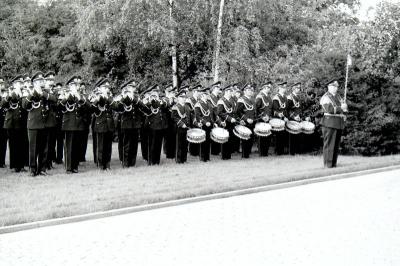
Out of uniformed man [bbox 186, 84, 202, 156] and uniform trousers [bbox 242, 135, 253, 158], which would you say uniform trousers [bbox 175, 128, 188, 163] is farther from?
uniform trousers [bbox 242, 135, 253, 158]

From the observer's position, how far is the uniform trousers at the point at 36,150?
1510cm

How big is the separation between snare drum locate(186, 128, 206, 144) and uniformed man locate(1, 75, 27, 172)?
179 inches

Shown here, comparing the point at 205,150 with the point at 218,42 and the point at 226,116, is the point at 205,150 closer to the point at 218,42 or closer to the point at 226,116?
the point at 226,116

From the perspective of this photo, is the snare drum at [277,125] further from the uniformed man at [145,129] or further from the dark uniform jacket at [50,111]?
the dark uniform jacket at [50,111]

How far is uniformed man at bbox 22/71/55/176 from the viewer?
1505cm

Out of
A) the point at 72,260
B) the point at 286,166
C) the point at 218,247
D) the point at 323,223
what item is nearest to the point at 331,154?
the point at 286,166

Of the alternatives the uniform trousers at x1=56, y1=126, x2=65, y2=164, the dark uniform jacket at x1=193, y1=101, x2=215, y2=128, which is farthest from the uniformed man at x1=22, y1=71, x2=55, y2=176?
the dark uniform jacket at x1=193, y1=101, x2=215, y2=128

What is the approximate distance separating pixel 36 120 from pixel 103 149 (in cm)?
210

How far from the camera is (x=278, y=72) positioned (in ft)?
81.4

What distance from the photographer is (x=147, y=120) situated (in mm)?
17828

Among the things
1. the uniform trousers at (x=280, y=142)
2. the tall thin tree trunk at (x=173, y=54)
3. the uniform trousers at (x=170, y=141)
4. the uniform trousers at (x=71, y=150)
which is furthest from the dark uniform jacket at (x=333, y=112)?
the tall thin tree trunk at (x=173, y=54)

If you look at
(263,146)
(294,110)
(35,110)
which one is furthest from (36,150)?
(294,110)

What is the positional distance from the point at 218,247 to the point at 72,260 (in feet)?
6.14

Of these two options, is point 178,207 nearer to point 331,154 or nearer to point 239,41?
point 331,154
